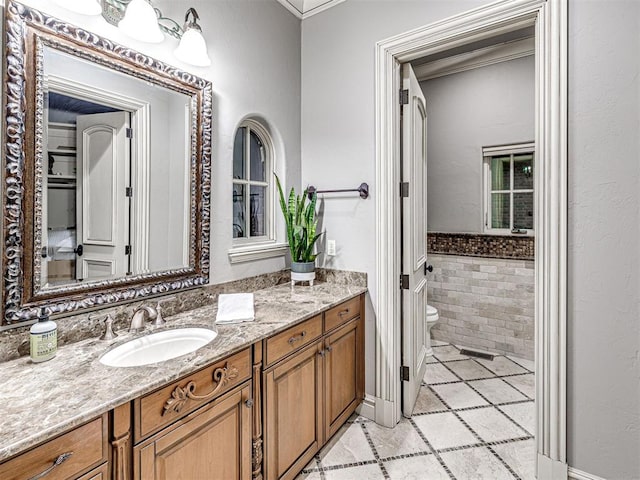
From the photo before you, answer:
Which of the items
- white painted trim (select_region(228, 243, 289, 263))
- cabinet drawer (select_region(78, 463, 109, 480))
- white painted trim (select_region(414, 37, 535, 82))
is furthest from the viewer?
white painted trim (select_region(414, 37, 535, 82))

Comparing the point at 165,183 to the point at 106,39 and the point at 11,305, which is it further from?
the point at 11,305

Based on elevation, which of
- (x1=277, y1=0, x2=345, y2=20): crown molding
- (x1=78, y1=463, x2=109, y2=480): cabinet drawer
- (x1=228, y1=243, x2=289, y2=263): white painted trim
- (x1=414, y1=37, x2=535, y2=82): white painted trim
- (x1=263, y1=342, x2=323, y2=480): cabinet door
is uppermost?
(x1=414, y1=37, x2=535, y2=82): white painted trim

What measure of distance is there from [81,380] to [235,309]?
720 mm

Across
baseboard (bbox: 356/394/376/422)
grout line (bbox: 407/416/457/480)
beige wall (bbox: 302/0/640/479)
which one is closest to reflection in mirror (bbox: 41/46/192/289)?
baseboard (bbox: 356/394/376/422)

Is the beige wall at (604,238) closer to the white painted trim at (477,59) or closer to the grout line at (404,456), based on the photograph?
the grout line at (404,456)

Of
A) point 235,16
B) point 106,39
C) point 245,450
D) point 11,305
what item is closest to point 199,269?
point 11,305

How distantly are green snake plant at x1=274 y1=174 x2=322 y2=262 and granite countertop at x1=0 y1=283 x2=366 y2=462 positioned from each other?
0.71m

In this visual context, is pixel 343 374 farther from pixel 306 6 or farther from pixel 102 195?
pixel 306 6

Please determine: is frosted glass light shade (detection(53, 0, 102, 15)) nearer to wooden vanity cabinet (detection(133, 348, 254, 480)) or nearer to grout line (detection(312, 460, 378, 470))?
wooden vanity cabinet (detection(133, 348, 254, 480))

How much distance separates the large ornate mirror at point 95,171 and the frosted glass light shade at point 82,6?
0.21 ft

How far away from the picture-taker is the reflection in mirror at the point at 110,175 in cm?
130

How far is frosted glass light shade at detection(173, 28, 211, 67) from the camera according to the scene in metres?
1.64

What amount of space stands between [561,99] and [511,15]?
507 millimetres

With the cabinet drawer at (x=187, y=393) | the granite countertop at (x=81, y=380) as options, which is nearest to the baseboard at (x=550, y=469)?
the granite countertop at (x=81, y=380)
